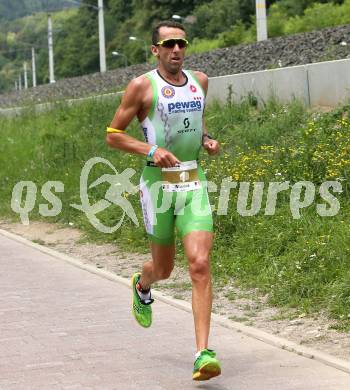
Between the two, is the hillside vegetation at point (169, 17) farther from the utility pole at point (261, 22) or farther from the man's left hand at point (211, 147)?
the man's left hand at point (211, 147)

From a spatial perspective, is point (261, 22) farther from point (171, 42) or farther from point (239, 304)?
point (171, 42)

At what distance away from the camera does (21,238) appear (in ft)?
49.9

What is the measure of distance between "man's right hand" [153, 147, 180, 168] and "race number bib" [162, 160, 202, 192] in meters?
0.28

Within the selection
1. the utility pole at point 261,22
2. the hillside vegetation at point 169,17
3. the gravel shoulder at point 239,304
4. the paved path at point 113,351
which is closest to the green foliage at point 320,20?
the hillside vegetation at point 169,17

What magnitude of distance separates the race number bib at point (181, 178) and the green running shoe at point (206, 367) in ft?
3.97

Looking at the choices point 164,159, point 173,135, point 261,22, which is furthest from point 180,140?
point 261,22

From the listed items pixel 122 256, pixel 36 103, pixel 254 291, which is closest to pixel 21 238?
pixel 122 256

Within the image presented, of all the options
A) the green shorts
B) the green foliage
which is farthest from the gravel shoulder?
the green foliage

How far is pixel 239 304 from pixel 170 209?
2414 mm

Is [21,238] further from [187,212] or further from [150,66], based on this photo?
[150,66]

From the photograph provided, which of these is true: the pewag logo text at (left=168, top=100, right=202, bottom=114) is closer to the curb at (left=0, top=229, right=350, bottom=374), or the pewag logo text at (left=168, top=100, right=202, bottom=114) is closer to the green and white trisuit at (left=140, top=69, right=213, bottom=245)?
the green and white trisuit at (left=140, top=69, right=213, bottom=245)

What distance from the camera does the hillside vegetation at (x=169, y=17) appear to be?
47.4 m

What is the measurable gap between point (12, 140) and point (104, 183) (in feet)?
27.5

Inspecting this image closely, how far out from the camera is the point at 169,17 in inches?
3516
